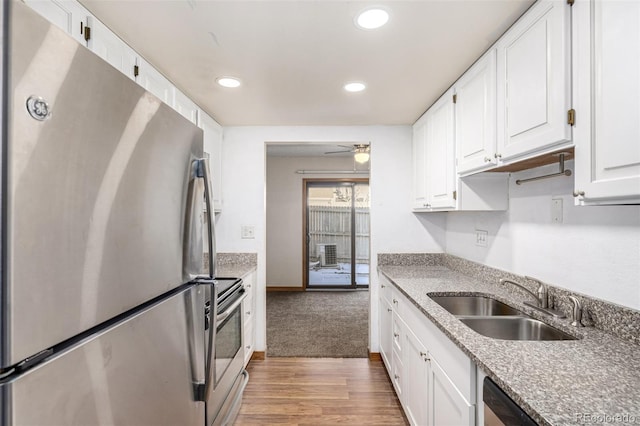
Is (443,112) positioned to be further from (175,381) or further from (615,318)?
(175,381)

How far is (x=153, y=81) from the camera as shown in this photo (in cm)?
180

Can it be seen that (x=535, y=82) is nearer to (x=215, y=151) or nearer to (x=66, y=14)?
(x=66, y=14)

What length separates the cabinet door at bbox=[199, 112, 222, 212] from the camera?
264cm

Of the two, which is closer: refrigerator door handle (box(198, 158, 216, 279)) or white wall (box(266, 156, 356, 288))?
refrigerator door handle (box(198, 158, 216, 279))

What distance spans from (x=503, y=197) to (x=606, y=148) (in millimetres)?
1111

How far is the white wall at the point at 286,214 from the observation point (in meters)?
5.56

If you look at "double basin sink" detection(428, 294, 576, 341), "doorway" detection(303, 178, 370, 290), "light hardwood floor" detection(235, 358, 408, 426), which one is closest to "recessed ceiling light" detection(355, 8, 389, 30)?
"double basin sink" detection(428, 294, 576, 341)

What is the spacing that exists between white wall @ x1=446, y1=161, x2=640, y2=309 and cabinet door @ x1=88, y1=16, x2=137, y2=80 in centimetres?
217

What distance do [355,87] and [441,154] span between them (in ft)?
2.58

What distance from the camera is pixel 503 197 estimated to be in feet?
6.53

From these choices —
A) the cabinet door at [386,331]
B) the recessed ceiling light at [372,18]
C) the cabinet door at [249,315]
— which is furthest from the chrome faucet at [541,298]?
the cabinet door at [249,315]

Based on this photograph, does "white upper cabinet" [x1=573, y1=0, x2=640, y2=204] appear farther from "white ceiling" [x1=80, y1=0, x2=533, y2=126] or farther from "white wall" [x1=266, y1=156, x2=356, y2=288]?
"white wall" [x1=266, y1=156, x2=356, y2=288]

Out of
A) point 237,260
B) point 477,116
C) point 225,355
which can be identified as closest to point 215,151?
point 237,260

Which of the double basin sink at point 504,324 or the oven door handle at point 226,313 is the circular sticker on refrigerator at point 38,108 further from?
the double basin sink at point 504,324
